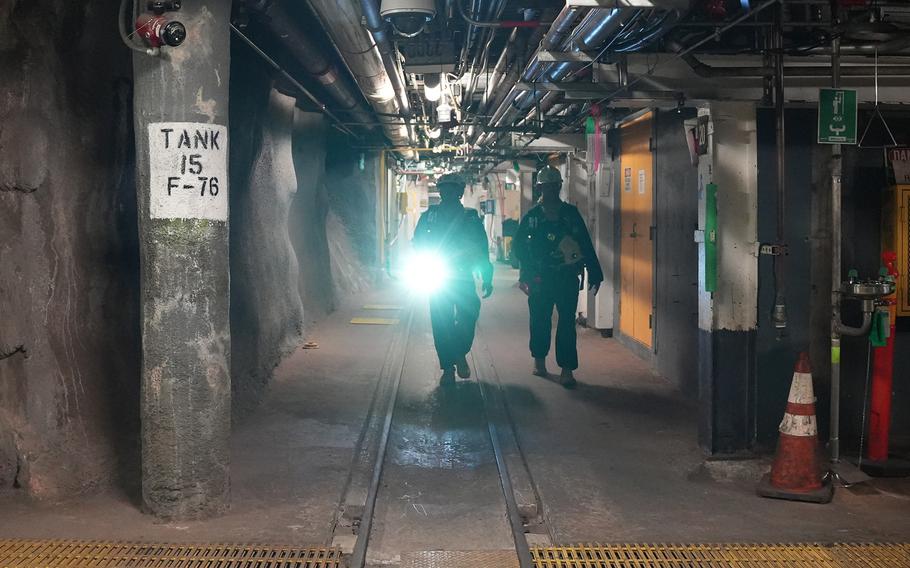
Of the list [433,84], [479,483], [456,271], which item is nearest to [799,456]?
[479,483]

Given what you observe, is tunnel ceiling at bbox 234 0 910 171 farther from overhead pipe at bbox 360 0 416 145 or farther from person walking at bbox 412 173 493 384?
person walking at bbox 412 173 493 384

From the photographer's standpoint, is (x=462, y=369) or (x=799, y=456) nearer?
(x=799, y=456)

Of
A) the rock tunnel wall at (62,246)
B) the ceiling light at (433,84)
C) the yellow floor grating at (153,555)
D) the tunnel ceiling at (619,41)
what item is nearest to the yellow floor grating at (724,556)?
the yellow floor grating at (153,555)

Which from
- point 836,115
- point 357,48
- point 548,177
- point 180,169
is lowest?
point 180,169

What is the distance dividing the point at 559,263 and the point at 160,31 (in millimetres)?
4905

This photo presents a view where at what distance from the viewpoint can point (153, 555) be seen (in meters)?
4.26

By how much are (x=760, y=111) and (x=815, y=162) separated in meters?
0.61

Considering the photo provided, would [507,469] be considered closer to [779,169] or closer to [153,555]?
[153,555]

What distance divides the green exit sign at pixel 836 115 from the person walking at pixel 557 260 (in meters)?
3.18

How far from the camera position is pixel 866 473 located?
581 cm

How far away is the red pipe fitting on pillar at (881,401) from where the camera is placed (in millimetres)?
5945

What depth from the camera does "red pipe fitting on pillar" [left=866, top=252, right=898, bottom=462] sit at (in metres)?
5.95

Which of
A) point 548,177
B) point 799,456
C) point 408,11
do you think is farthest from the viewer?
point 548,177

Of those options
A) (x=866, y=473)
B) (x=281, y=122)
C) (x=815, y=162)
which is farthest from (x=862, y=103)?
(x=281, y=122)
